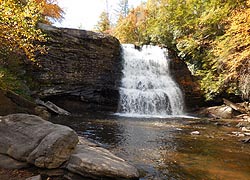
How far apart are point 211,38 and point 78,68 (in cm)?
1083

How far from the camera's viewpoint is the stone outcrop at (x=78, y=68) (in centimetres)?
1486

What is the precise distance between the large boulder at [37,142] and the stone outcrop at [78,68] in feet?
32.0

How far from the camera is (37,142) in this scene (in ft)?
14.8

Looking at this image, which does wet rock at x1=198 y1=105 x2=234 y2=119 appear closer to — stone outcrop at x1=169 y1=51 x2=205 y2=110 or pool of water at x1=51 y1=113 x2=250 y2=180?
stone outcrop at x1=169 y1=51 x2=205 y2=110

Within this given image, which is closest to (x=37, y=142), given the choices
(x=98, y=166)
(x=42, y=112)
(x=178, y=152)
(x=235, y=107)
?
(x=98, y=166)

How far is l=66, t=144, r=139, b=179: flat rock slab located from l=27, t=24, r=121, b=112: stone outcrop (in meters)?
10.9

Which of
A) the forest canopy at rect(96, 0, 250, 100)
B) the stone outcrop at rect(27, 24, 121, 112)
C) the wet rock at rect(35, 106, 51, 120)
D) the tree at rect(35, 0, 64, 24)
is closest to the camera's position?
the wet rock at rect(35, 106, 51, 120)

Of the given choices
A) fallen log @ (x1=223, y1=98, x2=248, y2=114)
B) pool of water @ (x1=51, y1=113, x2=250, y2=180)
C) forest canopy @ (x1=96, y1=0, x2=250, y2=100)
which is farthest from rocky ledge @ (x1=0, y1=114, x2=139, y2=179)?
fallen log @ (x1=223, y1=98, x2=248, y2=114)

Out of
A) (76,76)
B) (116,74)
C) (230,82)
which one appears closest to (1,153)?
(76,76)

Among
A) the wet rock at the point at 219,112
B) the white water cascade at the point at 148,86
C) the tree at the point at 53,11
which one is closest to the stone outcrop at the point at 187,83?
the white water cascade at the point at 148,86

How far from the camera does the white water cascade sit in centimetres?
1655

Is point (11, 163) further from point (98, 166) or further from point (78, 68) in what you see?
point (78, 68)

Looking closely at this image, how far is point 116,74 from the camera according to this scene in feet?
59.5

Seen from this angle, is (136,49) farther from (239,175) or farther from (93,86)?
(239,175)
